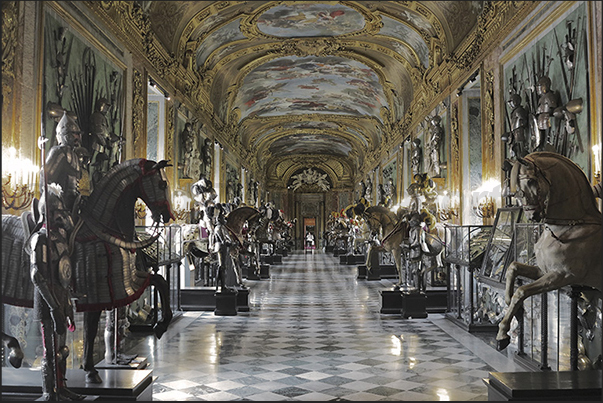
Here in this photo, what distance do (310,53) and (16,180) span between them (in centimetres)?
1474

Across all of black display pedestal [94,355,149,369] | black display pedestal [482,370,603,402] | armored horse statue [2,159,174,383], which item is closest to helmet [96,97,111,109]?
armored horse statue [2,159,174,383]

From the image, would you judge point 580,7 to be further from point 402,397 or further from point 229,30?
point 229,30

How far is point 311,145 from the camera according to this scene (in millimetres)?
45250

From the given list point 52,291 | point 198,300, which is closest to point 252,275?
point 198,300

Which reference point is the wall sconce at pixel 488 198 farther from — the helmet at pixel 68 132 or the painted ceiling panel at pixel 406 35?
the helmet at pixel 68 132

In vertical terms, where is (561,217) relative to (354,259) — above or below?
above

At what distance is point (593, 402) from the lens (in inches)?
176

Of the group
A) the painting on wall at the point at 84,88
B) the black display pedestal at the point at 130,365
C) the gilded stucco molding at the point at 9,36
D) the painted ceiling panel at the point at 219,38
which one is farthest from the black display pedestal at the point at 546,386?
the painted ceiling panel at the point at 219,38

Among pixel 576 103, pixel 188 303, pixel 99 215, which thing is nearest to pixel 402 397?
pixel 99 215

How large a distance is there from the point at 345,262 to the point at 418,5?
1622 centimetres

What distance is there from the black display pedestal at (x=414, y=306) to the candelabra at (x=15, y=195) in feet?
25.4

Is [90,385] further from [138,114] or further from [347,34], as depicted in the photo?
[347,34]

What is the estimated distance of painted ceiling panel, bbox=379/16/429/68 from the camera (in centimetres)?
1658

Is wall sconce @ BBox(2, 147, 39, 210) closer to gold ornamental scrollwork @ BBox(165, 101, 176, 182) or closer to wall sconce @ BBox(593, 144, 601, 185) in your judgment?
wall sconce @ BBox(593, 144, 601, 185)
